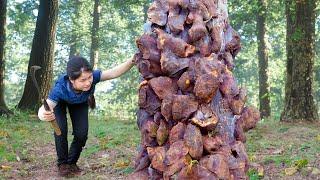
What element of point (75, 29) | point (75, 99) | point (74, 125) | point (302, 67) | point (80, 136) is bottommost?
point (80, 136)

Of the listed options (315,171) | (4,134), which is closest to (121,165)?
(315,171)

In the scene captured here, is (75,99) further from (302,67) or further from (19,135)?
(302,67)

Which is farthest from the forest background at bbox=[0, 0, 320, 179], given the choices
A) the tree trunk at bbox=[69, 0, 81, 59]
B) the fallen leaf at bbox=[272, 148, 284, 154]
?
the fallen leaf at bbox=[272, 148, 284, 154]

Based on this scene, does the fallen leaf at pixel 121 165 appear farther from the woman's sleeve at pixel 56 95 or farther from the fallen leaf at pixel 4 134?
the fallen leaf at pixel 4 134

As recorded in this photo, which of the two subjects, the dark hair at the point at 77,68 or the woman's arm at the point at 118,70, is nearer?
the woman's arm at the point at 118,70

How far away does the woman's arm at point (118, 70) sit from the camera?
395cm

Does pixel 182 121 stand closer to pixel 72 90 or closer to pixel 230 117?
pixel 230 117

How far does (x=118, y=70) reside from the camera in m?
4.21

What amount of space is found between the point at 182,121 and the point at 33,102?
11035 millimetres

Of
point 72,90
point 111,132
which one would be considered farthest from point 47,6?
point 72,90

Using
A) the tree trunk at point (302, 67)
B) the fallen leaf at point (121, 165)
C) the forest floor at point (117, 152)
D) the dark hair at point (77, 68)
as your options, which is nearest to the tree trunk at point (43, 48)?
the forest floor at point (117, 152)

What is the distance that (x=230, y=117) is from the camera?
2174mm

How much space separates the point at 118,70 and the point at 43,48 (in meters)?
8.74

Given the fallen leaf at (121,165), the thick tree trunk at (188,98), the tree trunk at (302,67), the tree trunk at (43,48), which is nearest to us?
the thick tree trunk at (188,98)
